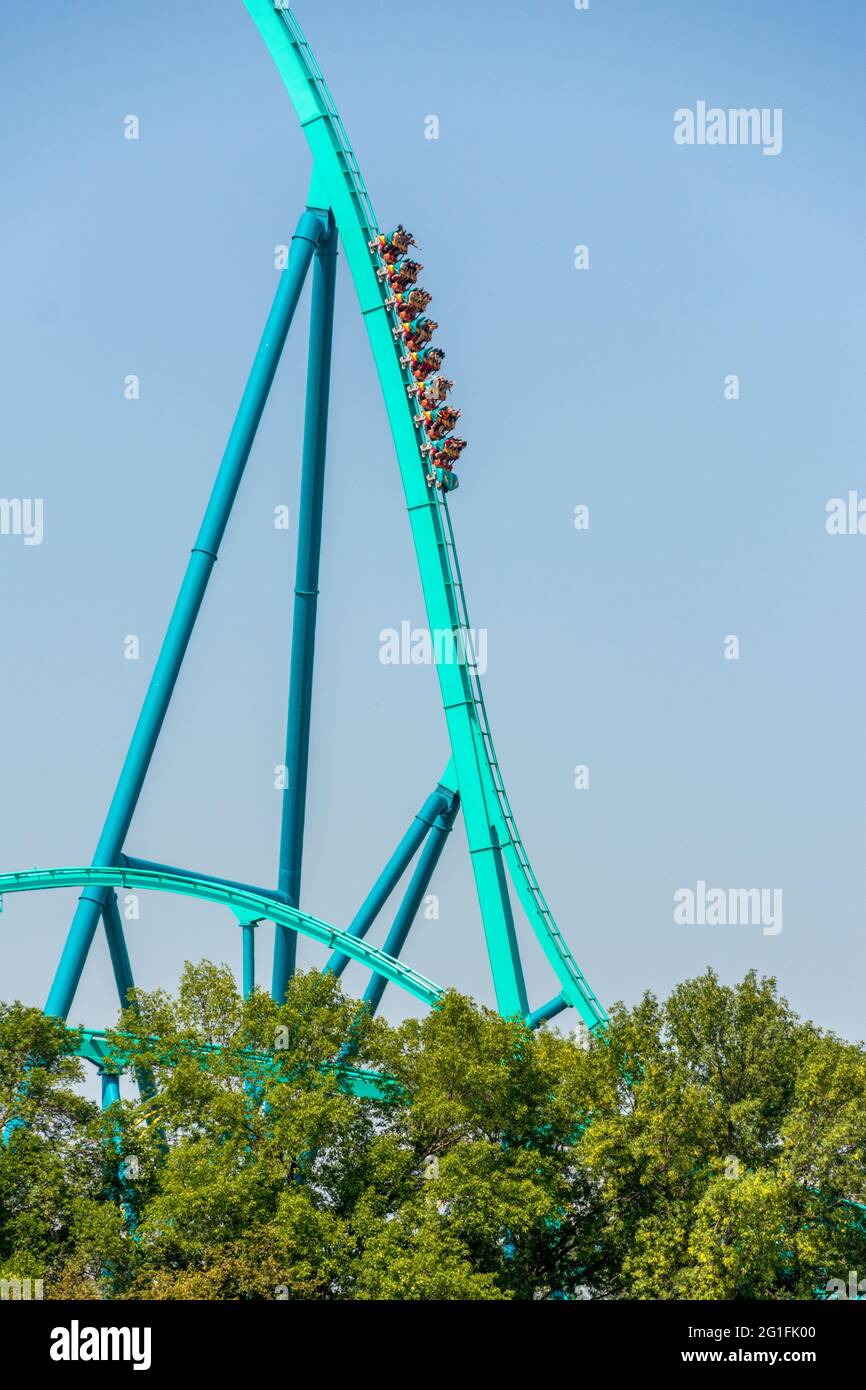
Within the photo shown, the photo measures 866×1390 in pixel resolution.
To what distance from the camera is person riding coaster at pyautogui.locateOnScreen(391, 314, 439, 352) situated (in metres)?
32.9

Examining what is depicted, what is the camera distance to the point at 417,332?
32.9 meters

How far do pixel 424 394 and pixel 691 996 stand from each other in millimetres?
9693

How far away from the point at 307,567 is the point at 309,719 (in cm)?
243

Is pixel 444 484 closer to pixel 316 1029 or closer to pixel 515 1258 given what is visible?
pixel 316 1029

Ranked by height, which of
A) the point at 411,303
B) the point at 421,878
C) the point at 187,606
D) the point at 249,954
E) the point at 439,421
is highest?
the point at 411,303

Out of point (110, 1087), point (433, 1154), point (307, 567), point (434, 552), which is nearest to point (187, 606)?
point (307, 567)

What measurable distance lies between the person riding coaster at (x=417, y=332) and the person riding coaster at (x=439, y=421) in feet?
3.51

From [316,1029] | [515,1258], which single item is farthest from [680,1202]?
[316,1029]

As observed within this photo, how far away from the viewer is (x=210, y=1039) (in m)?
29.3

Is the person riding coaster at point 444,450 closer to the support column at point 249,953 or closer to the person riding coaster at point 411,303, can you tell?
the person riding coaster at point 411,303

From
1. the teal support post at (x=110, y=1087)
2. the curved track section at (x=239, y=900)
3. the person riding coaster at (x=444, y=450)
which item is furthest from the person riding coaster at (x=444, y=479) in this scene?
the teal support post at (x=110, y=1087)

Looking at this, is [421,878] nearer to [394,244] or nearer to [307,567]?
[307,567]
